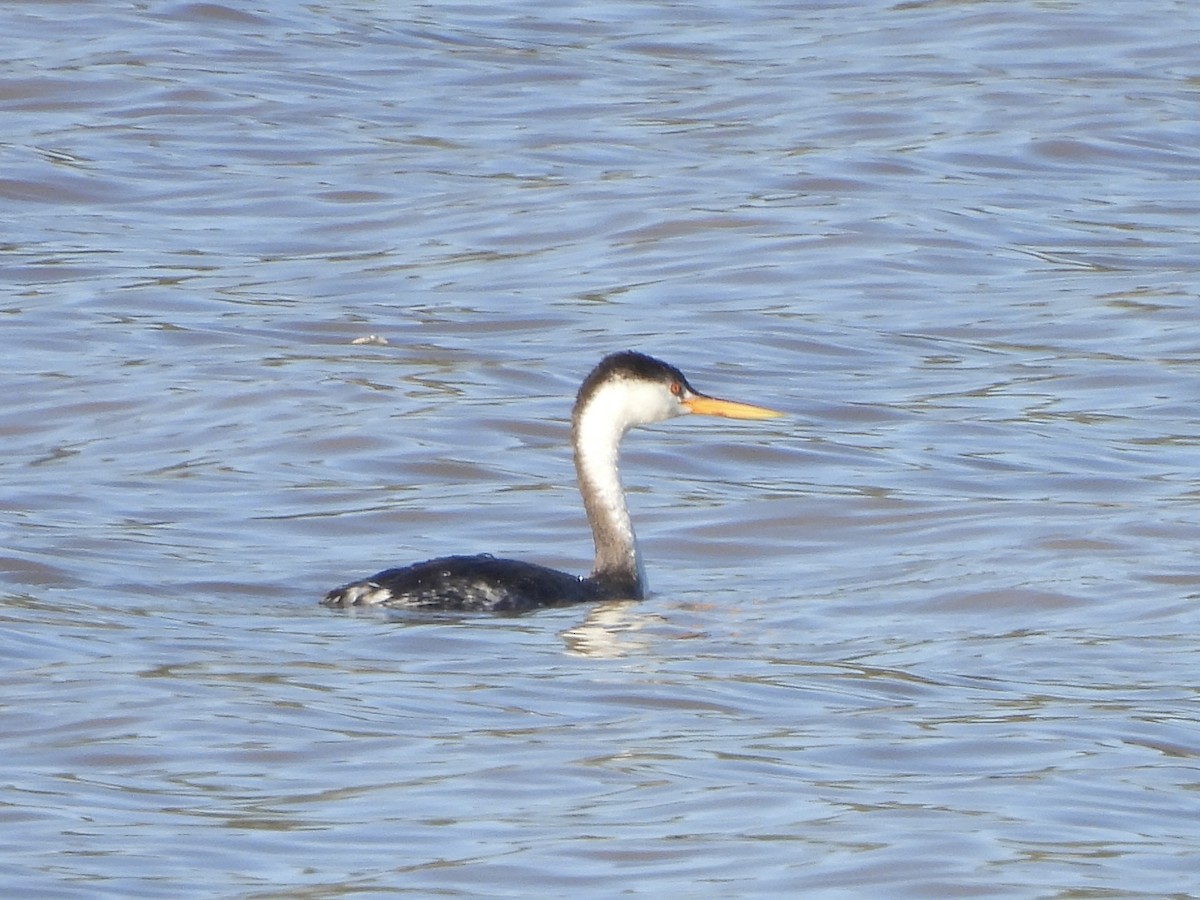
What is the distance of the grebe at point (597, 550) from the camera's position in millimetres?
9508

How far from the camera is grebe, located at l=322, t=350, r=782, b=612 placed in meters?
9.51

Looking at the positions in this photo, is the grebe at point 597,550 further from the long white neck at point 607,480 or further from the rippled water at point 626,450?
the rippled water at point 626,450

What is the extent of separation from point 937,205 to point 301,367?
524 cm

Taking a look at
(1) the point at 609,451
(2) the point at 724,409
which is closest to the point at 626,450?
(2) the point at 724,409

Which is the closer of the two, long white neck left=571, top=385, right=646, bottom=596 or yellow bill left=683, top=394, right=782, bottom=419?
long white neck left=571, top=385, right=646, bottom=596

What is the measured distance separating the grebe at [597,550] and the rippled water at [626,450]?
0.11 meters

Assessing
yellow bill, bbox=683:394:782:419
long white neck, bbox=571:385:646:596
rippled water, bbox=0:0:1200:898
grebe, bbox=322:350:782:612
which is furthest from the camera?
yellow bill, bbox=683:394:782:419

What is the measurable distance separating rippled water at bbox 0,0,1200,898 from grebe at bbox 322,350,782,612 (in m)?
0.11

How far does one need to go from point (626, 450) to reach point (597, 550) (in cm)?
230

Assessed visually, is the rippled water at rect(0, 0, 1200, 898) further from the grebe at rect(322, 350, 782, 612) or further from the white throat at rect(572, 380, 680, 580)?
the white throat at rect(572, 380, 680, 580)

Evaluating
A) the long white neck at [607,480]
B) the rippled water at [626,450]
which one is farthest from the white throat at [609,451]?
the rippled water at [626,450]

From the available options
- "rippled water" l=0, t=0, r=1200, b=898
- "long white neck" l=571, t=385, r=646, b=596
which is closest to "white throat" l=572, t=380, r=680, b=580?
"long white neck" l=571, t=385, r=646, b=596

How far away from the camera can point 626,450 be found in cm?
1277

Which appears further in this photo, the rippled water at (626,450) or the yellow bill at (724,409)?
the yellow bill at (724,409)
